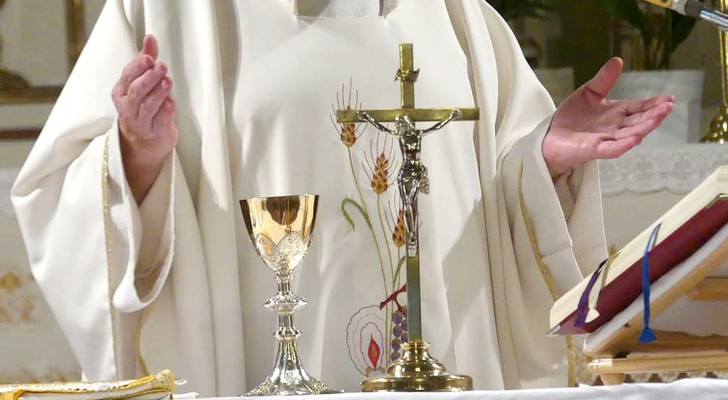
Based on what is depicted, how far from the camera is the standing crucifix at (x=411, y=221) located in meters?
2.24

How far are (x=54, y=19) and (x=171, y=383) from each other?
3545 millimetres

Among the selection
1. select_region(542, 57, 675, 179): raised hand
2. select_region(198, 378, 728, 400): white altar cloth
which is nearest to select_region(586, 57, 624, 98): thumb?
select_region(542, 57, 675, 179): raised hand

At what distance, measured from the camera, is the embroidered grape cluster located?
3.04 metres

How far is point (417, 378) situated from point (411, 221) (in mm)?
255

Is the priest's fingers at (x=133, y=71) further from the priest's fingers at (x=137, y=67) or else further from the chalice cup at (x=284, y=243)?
the chalice cup at (x=284, y=243)

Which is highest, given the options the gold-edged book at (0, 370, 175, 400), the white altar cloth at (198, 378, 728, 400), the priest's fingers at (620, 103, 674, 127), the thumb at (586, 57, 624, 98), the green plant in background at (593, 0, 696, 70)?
the green plant in background at (593, 0, 696, 70)

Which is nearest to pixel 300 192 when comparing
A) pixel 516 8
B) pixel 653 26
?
pixel 516 8

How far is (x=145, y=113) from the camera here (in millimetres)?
Answer: 2604

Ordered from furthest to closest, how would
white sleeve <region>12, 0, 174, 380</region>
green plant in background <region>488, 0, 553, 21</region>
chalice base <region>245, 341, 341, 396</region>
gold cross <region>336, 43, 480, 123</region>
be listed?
green plant in background <region>488, 0, 553, 21</region> < white sleeve <region>12, 0, 174, 380</region> < gold cross <region>336, 43, 480, 123</region> < chalice base <region>245, 341, 341, 396</region>

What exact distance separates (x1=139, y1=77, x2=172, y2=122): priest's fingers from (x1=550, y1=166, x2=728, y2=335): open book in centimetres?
95

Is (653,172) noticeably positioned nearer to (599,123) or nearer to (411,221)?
(599,123)

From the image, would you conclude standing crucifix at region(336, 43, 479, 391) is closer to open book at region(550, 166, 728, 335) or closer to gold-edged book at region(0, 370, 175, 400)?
→ open book at region(550, 166, 728, 335)

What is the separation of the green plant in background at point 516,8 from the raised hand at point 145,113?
2.18 m

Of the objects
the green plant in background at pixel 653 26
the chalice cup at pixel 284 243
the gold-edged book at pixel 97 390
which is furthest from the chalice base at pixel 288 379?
the green plant in background at pixel 653 26
